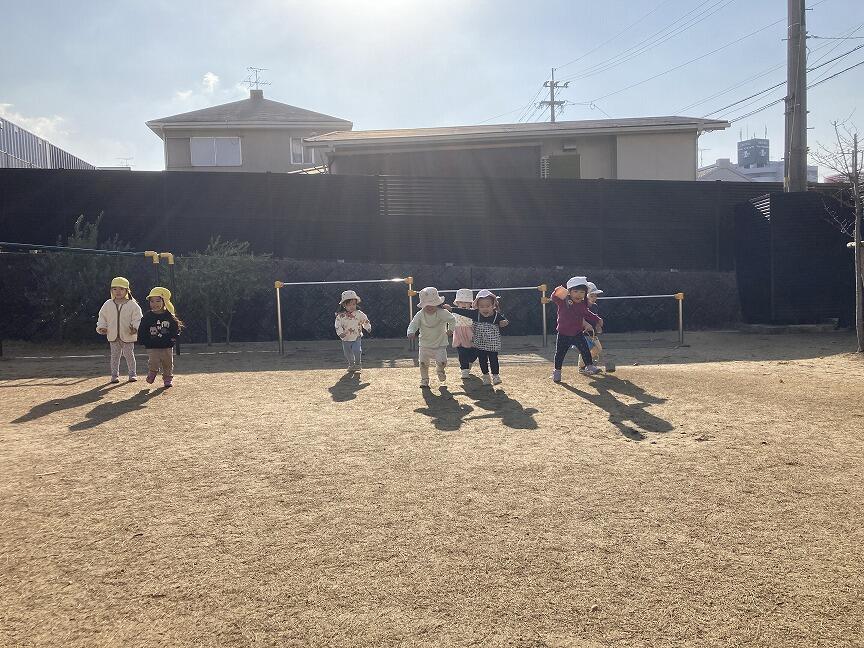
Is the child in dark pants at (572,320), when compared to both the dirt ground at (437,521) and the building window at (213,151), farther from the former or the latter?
the building window at (213,151)

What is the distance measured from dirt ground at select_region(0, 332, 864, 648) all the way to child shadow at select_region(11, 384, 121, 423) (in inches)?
2.9

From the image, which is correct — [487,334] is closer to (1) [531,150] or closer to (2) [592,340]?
(2) [592,340]

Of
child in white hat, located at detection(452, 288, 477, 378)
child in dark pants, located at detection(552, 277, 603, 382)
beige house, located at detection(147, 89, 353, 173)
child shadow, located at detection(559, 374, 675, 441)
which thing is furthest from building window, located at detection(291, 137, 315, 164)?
child shadow, located at detection(559, 374, 675, 441)

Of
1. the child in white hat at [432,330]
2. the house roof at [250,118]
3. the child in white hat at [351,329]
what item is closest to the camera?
the child in white hat at [432,330]

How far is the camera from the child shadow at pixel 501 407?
21.7 ft

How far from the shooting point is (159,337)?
30.3ft

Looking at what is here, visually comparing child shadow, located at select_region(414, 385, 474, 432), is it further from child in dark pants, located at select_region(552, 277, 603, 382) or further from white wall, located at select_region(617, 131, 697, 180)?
white wall, located at select_region(617, 131, 697, 180)

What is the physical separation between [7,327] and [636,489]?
13516 millimetres

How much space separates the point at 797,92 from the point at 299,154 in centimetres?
1858

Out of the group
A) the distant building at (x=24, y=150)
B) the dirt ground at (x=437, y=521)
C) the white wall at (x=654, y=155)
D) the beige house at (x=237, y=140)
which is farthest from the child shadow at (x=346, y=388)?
the distant building at (x=24, y=150)

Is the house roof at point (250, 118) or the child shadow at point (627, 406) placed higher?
the house roof at point (250, 118)

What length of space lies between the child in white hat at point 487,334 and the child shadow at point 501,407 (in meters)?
0.23

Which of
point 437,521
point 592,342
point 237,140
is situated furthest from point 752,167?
point 437,521

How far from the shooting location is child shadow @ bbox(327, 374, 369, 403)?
812cm
